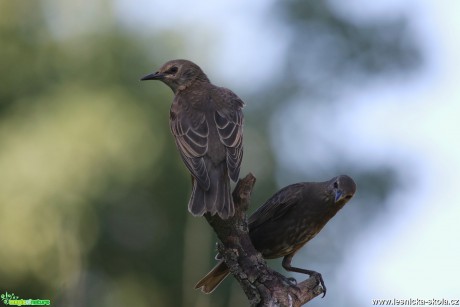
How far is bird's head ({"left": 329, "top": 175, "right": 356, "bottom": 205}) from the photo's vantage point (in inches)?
301

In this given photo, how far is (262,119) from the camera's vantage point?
13.6 meters

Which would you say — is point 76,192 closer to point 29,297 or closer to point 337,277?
point 29,297

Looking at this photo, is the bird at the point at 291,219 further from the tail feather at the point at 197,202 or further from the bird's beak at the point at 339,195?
the tail feather at the point at 197,202

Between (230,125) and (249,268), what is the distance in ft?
4.89

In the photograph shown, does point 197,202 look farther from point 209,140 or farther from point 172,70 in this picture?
point 172,70

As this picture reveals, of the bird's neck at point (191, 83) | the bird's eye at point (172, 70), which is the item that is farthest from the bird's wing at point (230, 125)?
the bird's eye at point (172, 70)

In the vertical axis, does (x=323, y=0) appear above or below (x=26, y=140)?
above

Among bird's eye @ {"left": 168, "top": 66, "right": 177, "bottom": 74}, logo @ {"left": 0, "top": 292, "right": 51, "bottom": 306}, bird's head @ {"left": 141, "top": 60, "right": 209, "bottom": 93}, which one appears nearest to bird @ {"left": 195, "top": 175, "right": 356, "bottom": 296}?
bird's head @ {"left": 141, "top": 60, "right": 209, "bottom": 93}

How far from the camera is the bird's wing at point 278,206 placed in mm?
7805

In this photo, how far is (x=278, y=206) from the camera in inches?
308

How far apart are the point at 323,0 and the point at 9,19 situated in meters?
4.71

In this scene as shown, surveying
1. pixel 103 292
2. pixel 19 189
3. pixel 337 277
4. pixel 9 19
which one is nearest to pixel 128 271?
pixel 103 292

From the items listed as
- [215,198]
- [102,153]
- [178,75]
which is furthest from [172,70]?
[102,153]

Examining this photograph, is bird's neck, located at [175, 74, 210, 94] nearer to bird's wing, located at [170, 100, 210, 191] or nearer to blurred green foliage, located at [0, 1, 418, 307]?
bird's wing, located at [170, 100, 210, 191]
